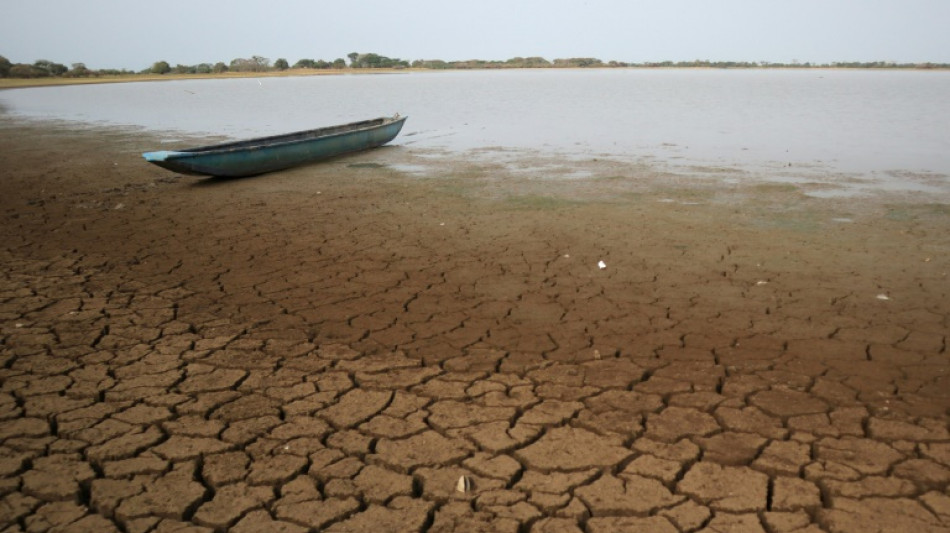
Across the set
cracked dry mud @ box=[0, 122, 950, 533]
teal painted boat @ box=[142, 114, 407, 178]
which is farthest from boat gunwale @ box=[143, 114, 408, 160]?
cracked dry mud @ box=[0, 122, 950, 533]

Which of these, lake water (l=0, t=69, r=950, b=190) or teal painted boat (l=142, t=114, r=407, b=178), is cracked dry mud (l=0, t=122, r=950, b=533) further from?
lake water (l=0, t=69, r=950, b=190)

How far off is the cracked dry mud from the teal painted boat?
2.95 metres

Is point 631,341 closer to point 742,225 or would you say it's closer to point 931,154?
point 742,225

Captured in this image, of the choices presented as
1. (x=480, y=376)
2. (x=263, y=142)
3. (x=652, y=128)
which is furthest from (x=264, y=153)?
(x=652, y=128)

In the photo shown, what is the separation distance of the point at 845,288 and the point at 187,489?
16.6 ft

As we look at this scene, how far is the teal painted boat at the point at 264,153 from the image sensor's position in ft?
36.1

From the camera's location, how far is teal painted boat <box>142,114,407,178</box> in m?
11.0

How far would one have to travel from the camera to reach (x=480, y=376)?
13.5 ft

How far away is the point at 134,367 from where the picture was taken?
428cm

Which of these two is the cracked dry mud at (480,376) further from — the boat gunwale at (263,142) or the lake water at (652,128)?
the lake water at (652,128)

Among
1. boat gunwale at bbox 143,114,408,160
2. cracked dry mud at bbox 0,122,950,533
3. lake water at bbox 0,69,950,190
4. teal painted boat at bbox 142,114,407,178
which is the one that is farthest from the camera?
lake water at bbox 0,69,950,190

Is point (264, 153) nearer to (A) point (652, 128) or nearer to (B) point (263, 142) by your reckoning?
(B) point (263, 142)

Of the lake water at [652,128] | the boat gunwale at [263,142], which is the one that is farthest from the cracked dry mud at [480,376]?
the lake water at [652,128]

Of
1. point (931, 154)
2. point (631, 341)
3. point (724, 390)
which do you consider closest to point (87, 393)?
point (631, 341)
